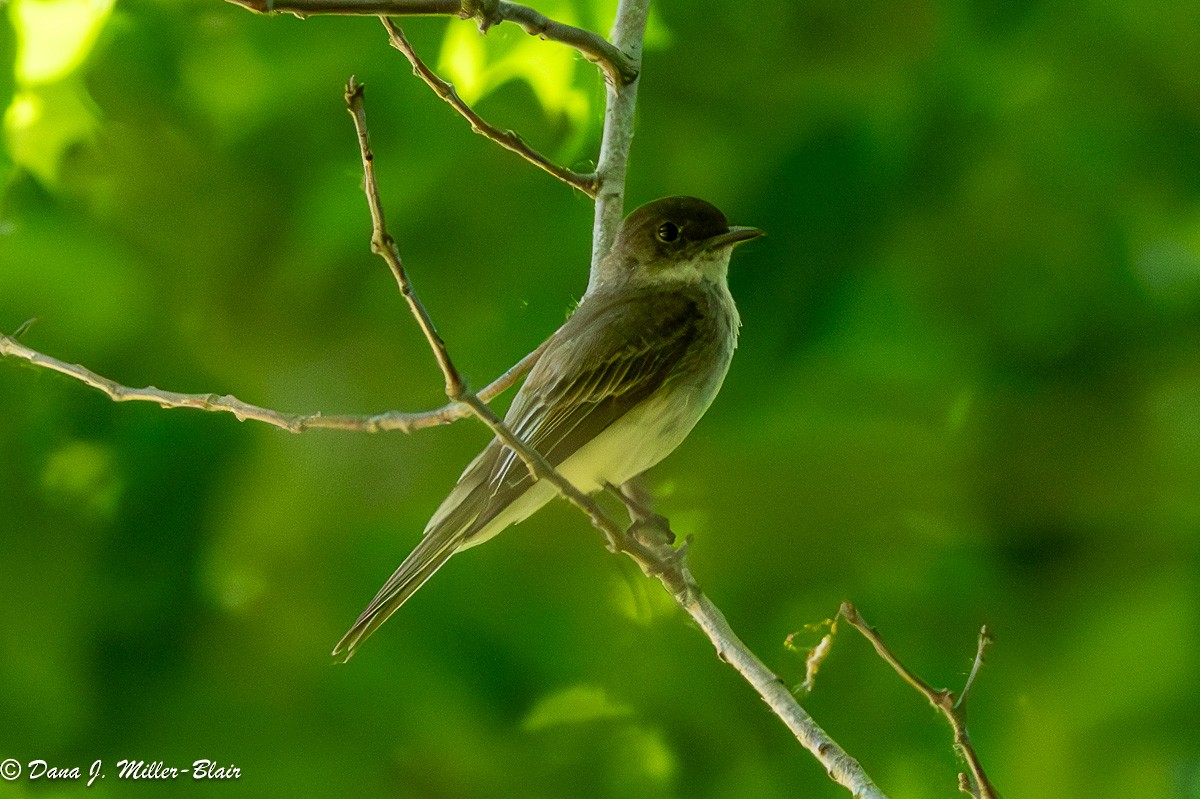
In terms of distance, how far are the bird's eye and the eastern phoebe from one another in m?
0.06

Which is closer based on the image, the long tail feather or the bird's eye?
the long tail feather

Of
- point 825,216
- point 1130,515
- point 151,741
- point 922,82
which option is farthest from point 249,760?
point 922,82

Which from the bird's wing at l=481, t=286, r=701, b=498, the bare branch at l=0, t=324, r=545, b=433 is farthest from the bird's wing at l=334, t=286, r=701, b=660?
the bare branch at l=0, t=324, r=545, b=433

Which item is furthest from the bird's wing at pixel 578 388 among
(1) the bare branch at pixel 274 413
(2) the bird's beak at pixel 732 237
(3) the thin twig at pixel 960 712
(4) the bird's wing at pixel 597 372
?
(3) the thin twig at pixel 960 712

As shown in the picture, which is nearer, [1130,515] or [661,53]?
[1130,515]

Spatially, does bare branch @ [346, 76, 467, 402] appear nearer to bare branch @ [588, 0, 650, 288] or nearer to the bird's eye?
bare branch @ [588, 0, 650, 288]

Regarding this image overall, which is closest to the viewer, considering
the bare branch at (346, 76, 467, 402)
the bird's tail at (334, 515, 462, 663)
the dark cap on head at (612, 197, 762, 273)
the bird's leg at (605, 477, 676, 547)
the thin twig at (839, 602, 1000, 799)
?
the bare branch at (346, 76, 467, 402)

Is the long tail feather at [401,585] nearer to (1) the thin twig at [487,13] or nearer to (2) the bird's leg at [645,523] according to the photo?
(2) the bird's leg at [645,523]

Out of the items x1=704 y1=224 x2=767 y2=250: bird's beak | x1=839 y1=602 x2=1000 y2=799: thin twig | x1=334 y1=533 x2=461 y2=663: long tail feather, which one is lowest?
x1=839 y1=602 x2=1000 y2=799: thin twig

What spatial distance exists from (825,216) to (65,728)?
2738 mm

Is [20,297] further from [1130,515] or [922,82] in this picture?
[1130,515]

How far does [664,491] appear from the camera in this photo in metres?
4.10

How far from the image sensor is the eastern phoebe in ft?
11.6

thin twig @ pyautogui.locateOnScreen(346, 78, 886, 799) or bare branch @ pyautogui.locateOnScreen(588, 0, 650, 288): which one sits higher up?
bare branch @ pyautogui.locateOnScreen(588, 0, 650, 288)
